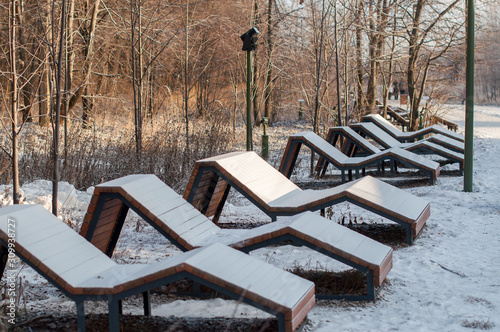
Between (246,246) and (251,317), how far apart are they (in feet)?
2.05

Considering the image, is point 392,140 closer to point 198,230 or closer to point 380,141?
point 380,141

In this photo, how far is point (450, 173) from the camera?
34.0 ft

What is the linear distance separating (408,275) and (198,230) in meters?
1.69

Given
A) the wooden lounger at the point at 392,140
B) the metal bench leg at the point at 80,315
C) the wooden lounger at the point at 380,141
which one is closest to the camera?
the metal bench leg at the point at 80,315

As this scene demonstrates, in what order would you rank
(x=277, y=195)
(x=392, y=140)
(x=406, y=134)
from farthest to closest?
(x=406, y=134) → (x=392, y=140) → (x=277, y=195)

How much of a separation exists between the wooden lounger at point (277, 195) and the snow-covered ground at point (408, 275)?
12.7 inches

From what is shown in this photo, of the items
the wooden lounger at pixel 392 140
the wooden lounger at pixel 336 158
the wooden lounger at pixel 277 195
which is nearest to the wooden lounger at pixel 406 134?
the wooden lounger at pixel 392 140

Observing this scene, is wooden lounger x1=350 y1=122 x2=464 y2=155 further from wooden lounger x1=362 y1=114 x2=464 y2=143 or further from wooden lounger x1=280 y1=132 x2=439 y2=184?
wooden lounger x1=280 y1=132 x2=439 y2=184

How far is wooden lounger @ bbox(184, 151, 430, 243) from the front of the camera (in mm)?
5219

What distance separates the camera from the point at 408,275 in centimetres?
432

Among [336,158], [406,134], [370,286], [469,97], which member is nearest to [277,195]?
[370,286]

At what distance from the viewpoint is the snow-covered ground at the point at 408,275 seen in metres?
3.42

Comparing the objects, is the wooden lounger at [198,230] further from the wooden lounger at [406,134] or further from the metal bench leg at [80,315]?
the wooden lounger at [406,134]

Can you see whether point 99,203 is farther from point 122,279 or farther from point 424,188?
point 424,188
